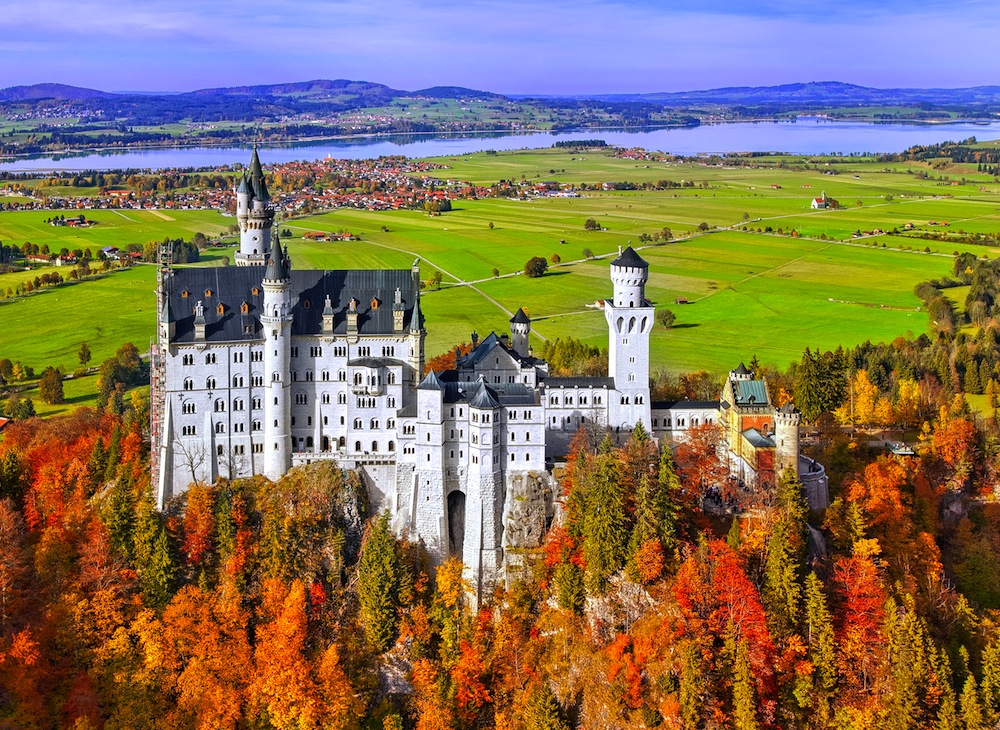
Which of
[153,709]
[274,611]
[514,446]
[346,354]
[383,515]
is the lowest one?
[153,709]

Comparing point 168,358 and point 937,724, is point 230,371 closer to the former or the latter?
point 168,358

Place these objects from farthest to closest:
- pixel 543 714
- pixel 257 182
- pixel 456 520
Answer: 1. pixel 257 182
2. pixel 456 520
3. pixel 543 714

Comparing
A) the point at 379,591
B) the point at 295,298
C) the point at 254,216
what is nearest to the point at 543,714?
the point at 379,591

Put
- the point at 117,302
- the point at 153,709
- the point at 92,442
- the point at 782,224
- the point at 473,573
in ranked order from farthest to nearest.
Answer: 1. the point at 782,224
2. the point at 117,302
3. the point at 92,442
4. the point at 473,573
5. the point at 153,709

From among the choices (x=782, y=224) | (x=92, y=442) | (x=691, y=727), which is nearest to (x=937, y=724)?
(x=691, y=727)

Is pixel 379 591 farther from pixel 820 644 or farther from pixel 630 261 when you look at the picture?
pixel 630 261

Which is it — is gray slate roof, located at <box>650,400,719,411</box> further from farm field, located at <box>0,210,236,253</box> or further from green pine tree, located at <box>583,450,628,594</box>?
farm field, located at <box>0,210,236,253</box>

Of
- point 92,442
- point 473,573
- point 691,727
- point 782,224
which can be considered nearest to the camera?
point 691,727
